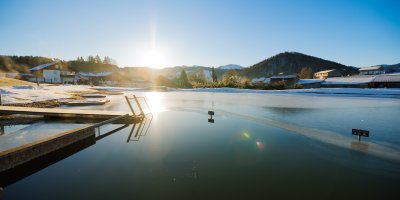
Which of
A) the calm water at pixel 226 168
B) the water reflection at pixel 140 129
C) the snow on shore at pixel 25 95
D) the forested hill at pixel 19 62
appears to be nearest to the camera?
the calm water at pixel 226 168

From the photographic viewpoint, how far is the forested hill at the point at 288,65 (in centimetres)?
14338

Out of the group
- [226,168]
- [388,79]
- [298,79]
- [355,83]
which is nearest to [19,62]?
[298,79]

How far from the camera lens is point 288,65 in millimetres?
149500

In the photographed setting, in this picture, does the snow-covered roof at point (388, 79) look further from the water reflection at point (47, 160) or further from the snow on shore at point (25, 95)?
the snow on shore at point (25, 95)

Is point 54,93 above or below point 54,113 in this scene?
above

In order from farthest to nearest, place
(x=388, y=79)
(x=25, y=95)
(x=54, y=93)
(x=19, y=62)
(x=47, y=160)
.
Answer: (x=19, y=62) < (x=388, y=79) < (x=54, y=93) < (x=25, y=95) < (x=47, y=160)

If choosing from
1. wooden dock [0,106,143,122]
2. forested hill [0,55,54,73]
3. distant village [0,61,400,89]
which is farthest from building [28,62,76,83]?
wooden dock [0,106,143,122]

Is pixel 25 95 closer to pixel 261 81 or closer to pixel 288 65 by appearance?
pixel 261 81

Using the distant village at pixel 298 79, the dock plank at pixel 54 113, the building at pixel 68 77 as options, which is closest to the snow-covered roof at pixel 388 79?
the distant village at pixel 298 79

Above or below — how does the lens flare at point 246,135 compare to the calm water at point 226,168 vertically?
above

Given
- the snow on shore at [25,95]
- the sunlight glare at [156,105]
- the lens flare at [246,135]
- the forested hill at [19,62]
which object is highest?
the forested hill at [19,62]

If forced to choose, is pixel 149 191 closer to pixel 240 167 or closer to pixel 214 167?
pixel 214 167

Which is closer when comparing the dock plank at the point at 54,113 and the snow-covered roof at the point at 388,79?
the dock plank at the point at 54,113

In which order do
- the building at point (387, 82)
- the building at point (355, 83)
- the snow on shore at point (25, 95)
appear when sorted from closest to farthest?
the snow on shore at point (25, 95)
the building at point (387, 82)
the building at point (355, 83)
